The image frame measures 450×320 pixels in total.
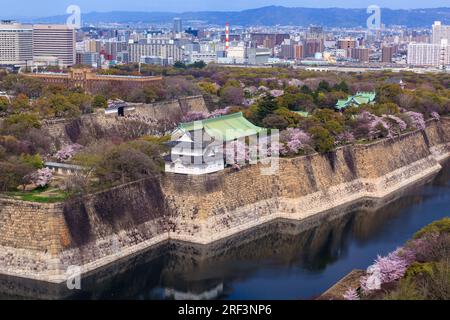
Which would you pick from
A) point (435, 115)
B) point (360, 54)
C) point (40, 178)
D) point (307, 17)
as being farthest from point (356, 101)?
point (307, 17)

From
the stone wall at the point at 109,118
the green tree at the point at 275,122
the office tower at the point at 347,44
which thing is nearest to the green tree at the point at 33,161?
the stone wall at the point at 109,118

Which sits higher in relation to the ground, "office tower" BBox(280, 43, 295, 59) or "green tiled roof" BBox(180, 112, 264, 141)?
"office tower" BBox(280, 43, 295, 59)

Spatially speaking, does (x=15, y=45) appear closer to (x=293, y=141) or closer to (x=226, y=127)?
(x=226, y=127)

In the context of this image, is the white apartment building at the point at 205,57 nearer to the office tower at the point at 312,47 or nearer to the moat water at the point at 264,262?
the office tower at the point at 312,47

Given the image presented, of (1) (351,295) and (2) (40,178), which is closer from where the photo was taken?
(1) (351,295)

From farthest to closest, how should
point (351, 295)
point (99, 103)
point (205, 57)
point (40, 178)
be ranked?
point (205, 57)
point (99, 103)
point (40, 178)
point (351, 295)

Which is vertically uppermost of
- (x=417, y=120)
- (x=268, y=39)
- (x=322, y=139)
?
(x=268, y=39)

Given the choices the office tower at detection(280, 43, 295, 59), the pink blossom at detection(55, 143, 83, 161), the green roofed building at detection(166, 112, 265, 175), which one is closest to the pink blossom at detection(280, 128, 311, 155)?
the green roofed building at detection(166, 112, 265, 175)

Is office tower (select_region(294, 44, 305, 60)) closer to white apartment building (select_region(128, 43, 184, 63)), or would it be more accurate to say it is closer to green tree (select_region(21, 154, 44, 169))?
white apartment building (select_region(128, 43, 184, 63))
